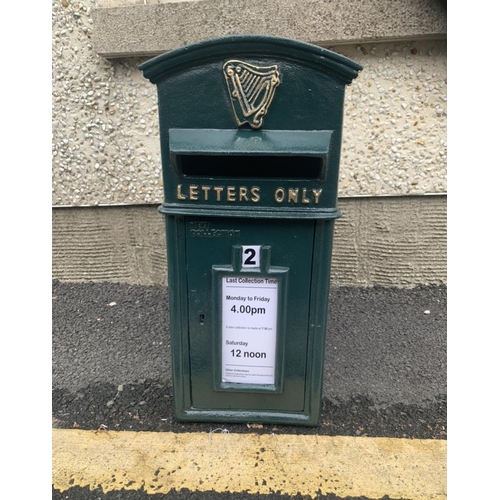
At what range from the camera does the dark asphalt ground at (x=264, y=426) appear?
6.43ft

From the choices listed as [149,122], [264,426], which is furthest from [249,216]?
[149,122]

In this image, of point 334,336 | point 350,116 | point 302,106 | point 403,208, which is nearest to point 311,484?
point 334,336

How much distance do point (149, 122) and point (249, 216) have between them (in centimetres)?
191

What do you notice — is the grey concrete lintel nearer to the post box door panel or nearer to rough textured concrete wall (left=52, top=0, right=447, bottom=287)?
rough textured concrete wall (left=52, top=0, right=447, bottom=287)

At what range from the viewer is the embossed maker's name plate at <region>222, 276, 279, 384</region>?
67.5 inches

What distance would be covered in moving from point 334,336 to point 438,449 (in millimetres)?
998

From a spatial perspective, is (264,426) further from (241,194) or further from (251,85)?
(251,85)

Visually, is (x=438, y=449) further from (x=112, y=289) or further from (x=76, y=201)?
(x=76, y=201)

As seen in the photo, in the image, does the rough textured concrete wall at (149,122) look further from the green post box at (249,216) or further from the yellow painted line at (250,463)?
the yellow painted line at (250,463)

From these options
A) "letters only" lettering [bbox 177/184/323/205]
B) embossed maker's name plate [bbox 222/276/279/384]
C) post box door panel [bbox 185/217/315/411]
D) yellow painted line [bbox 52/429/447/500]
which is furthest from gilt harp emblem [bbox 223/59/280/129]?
yellow painted line [bbox 52/429/447/500]

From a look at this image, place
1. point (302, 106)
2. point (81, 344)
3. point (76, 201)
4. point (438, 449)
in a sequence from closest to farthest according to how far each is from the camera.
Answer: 1. point (302, 106)
2. point (438, 449)
3. point (81, 344)
4. point (76, 201)

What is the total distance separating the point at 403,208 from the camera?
3.11 metres

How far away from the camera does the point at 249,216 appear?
1.56m

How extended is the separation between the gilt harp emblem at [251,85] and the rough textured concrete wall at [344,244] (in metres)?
1.81
